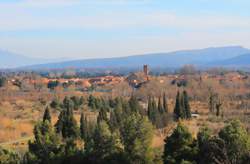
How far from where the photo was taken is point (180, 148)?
1305 centimetres

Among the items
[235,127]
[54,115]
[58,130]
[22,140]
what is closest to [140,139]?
[235,127]

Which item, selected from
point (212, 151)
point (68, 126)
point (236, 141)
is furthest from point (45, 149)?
point (68, 126)

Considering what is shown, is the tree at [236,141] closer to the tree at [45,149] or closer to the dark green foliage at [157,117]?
the tree at [45,149]

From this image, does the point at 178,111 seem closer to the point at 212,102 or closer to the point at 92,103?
the point at 212,102

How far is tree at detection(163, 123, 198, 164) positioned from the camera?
12.9 metres

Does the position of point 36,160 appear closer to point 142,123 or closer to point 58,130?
point 142,123

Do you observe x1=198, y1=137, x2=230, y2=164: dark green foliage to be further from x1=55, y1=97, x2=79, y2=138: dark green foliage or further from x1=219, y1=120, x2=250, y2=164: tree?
x1=55, y1=97, x2=79, y2=138: dark green foliage

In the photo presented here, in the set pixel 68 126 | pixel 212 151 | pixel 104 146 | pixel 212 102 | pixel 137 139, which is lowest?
pixel 212 102

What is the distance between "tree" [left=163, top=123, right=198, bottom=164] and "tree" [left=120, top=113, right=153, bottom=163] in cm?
56

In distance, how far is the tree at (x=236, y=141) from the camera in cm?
1153

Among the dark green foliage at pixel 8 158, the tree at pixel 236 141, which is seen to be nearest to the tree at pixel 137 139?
the tree at pixel 236 141

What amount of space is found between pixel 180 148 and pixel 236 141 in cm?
191

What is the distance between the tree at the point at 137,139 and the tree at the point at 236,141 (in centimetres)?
228

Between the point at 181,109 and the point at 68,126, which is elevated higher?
the point at 68,126
